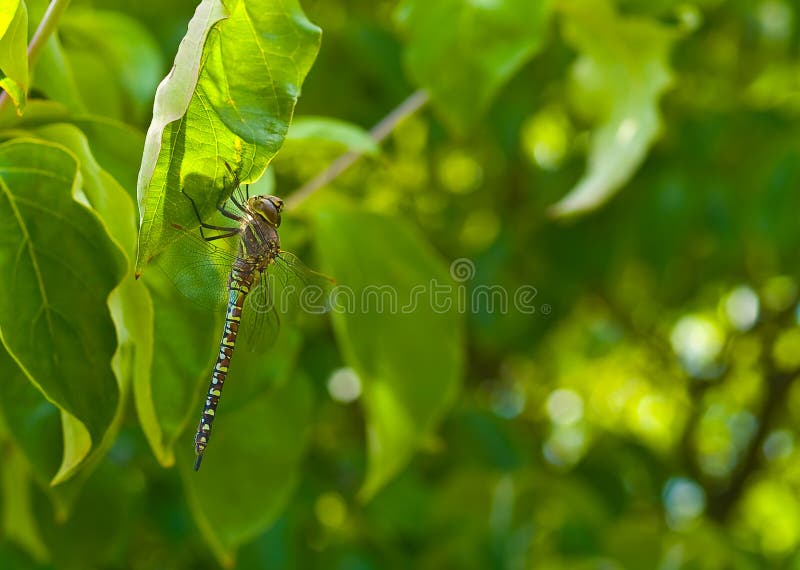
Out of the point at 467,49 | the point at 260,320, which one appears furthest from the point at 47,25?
the point at 467,49

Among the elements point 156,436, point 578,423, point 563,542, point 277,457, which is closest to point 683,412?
point 578,423

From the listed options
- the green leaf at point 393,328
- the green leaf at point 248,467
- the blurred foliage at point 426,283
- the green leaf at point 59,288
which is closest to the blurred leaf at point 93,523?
the blurred foliage at point 426,283

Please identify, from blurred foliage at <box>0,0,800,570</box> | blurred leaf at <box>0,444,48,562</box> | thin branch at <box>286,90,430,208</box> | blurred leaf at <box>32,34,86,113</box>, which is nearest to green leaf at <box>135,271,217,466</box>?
blurred foliage at <box>0,0,800,570</box>

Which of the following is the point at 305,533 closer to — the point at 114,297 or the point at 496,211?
the point at 496,211

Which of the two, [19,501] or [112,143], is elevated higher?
[112,143]

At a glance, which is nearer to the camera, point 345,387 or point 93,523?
point 93,523

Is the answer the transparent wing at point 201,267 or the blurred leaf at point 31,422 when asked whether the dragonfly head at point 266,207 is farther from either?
the blurred leaf at point 31,422

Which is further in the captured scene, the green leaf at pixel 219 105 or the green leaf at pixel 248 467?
the green leaf at pixel 248 467

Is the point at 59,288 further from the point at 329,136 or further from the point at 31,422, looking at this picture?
the point at 329,136
